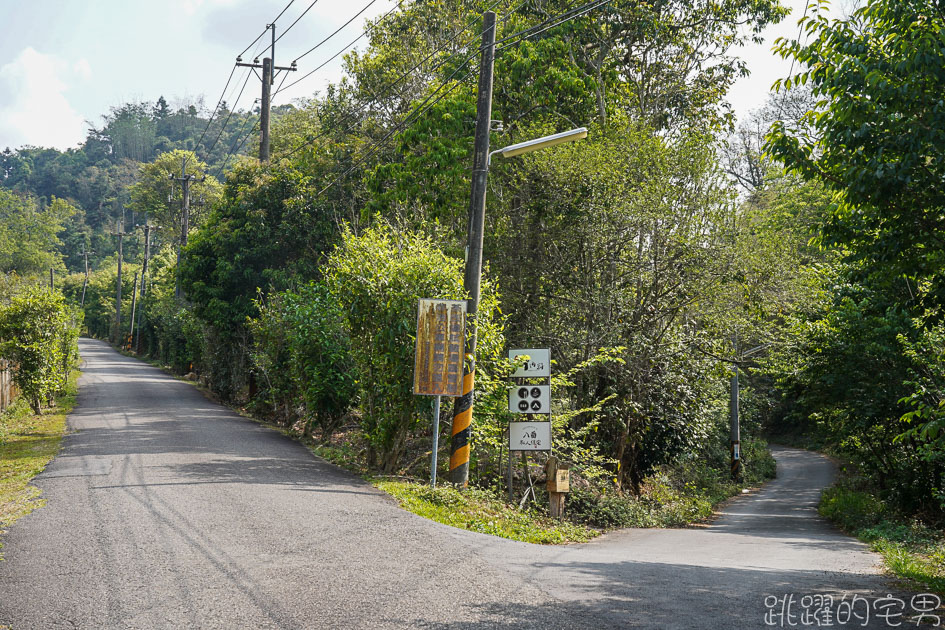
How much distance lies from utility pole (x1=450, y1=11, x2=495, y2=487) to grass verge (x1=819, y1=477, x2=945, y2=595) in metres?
6.22

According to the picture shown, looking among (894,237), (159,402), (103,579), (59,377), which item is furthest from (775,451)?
(103,579)

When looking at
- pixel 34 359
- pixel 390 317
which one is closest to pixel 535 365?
pixel 390 317

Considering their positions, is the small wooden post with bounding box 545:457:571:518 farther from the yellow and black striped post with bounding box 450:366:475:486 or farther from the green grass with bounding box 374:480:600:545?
the yellow and black striped post with bounding box 450:366:475:486

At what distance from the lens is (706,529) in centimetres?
1738

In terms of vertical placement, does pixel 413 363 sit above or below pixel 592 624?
above

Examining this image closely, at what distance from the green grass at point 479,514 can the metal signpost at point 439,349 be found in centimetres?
51

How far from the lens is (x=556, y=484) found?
13.6 meters

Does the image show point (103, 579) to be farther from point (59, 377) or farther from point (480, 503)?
point (59, 377)

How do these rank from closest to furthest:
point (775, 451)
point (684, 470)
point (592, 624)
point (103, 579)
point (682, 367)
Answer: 1. point (592, 624)
2. point (103, 579)
3. point (682, 367)
4. point (684, 470)
5. point (775, 451)

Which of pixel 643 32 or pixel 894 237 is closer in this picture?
pixel 894 237

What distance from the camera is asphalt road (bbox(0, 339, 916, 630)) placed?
5715 millimetres

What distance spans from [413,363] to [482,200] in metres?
2.97

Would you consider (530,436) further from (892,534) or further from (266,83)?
(266,83)

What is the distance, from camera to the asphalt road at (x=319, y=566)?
225 inches
